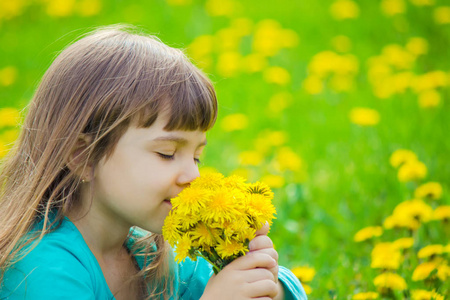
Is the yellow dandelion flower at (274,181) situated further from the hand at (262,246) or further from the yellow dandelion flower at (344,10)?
the yellow dandelion flower at (344,10)

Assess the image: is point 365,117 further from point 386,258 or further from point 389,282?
point 389,282

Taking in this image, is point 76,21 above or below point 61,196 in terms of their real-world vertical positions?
below

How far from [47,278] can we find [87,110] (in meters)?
0.47

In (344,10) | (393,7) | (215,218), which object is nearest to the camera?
(215,218)

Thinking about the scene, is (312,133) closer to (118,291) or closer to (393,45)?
(393,45)

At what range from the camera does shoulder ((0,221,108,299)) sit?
145cm

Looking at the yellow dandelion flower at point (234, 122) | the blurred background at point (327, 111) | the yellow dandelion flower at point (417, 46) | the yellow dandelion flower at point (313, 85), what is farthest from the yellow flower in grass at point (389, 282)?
the yellow dandelion flower at point (417, 46)

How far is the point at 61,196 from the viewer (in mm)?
1648

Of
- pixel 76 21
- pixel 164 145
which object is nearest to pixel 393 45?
pixel 76 21

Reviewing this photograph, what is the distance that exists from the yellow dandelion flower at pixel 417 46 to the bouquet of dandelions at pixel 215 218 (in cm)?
297

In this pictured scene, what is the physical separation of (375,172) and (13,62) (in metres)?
2.94

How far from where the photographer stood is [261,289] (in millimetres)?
1436

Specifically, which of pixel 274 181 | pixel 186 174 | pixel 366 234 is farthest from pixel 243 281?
pixel 274 181

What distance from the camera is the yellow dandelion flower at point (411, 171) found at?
2674mm
